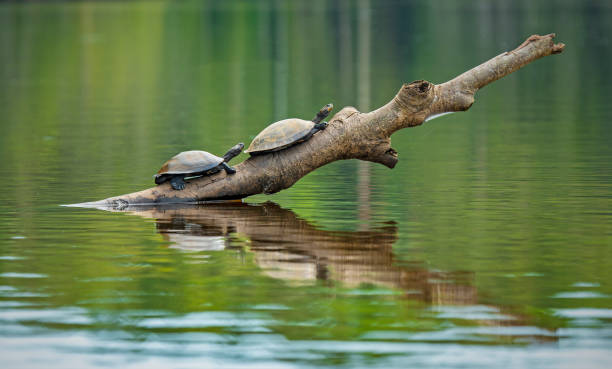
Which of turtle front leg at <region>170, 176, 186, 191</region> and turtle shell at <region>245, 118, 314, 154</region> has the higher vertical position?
turtle shell at <region>245, 118, 314, 154</region>

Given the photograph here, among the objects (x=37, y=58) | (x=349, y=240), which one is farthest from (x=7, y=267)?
(x=37, y=58)

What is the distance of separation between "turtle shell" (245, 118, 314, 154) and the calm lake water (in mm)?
1028

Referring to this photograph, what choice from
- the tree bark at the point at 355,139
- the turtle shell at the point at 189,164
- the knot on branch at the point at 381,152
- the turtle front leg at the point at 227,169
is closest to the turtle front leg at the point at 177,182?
the tree bark at the point at 355,139

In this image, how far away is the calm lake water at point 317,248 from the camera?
1070 centimetres

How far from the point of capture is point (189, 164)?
1873 cm

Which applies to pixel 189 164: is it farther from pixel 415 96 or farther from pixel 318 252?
pixel 318 252

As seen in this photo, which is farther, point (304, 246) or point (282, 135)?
point (282, 135)

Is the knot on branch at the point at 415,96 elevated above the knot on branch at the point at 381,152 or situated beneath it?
elevated above

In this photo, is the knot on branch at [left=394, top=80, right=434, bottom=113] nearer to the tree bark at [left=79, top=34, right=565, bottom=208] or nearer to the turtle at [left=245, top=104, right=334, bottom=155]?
the tree bark at [left=79, top=34, right=565, bottom=208]

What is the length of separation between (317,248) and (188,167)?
169 inches

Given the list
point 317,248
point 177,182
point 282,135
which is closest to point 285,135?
point 282,135

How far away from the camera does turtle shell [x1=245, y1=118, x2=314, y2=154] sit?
18609 millimetres

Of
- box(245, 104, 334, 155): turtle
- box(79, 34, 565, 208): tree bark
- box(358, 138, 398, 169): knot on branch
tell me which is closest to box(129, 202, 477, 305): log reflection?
box(79, 34, 565, 208): tree bark

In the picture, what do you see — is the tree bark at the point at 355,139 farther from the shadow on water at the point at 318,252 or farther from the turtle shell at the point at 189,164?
the turtle shell at the point at 189,164
